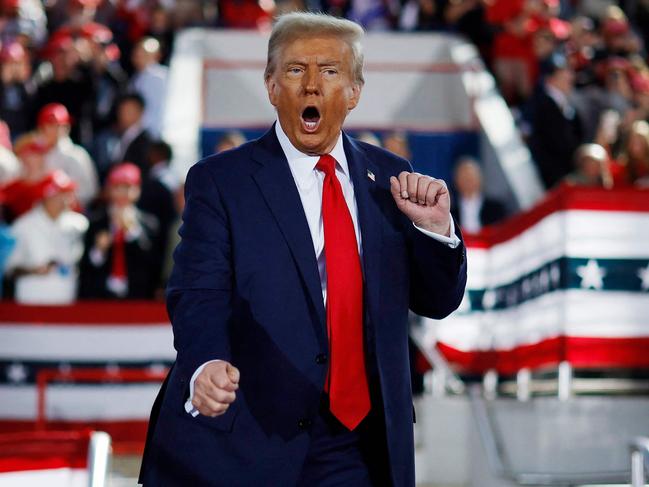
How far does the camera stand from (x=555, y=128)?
43.4 ft

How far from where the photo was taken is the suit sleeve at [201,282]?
12.0 feet

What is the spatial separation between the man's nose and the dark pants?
0.73 m

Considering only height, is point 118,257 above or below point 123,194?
below

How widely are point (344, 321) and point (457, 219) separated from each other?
8.09m

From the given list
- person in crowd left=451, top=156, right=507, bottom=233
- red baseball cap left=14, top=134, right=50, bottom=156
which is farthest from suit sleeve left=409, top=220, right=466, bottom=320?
red baseball cap left=14, top=134, right=50, bottom=156

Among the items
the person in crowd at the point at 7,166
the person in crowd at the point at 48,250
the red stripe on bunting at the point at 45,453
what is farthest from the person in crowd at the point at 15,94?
the red stripe on bunting at the point at 45,453

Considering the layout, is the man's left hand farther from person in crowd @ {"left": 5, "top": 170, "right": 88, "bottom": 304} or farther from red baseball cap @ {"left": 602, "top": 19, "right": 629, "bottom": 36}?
red baseball cap @ {"left": 602, "top": 19, "right": 629, "bottom": 36}

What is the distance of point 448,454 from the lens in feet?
30.2

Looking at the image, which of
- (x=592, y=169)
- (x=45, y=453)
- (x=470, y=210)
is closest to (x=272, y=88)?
(x=45, y=453)

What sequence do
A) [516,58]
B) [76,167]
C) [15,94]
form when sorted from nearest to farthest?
[76,167] < [15,94] < [516,58]

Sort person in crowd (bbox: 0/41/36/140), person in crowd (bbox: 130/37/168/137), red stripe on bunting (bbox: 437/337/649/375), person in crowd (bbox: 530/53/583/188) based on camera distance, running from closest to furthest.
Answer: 1. red stripe on bunting (bbox: 437/337/649/375)
2. person in crowd (bbox: 530/53/583/188)
3. person in crowd (bbox: 0/41/36/140)
4. person in crowd (bbox: 130/37/168/137)

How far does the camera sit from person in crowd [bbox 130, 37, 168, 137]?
15.3 m

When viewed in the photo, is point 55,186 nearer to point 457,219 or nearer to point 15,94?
point 457,219

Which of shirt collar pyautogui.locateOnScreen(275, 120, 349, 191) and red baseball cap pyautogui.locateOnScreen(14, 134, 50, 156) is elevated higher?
red baseball cap pyautogui.locateOnScreen(14, 134, 50, 156)
